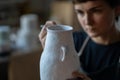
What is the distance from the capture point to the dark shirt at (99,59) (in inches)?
32.8

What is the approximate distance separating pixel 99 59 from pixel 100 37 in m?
0.07

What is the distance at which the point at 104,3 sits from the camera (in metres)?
0.82

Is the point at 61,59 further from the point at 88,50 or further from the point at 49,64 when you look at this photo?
the point at 88,50

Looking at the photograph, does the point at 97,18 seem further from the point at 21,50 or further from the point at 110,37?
the point at 21,50

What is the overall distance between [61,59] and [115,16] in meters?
0.40

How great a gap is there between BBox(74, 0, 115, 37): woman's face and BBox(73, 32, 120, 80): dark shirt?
0.08m

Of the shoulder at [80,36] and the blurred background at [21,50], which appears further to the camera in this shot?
the blurred background at [21,50]

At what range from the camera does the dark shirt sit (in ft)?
2.73

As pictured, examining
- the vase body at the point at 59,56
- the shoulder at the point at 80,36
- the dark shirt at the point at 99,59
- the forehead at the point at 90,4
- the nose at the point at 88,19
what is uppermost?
the forehead at the point at 90,4

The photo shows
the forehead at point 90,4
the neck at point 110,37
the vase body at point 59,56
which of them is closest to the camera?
the vase body at point 59,56

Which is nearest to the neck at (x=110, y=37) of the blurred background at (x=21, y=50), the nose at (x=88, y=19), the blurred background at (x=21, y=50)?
the nose at (x=88, y=19)

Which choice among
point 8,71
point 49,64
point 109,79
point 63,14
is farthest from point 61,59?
point 63,14

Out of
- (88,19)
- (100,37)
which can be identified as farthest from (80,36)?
(88,19)

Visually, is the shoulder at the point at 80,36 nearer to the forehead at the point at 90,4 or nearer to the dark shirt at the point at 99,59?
the dark shirt at the point at 99,59
